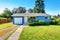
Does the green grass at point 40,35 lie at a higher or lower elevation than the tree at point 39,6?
lower

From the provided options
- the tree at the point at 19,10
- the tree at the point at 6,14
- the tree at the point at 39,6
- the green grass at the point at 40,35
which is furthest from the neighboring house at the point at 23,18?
the tree at the point at 19,10

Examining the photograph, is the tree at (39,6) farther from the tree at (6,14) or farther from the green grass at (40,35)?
the green grass at (40,35)

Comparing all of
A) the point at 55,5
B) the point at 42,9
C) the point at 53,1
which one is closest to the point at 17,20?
the point at 53,1

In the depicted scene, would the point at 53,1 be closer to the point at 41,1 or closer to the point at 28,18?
the point at 28,18

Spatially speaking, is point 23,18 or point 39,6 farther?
point 39,6

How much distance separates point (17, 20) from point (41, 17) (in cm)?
684

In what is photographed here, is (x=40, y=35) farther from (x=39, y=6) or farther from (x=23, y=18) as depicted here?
(x=39, y=6)

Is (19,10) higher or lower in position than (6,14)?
higher

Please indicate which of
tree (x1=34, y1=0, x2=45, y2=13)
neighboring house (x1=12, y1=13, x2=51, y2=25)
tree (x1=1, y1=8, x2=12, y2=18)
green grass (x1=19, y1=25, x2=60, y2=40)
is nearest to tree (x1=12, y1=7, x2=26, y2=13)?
tree (x1=1, y1=8, x2=12, y2=18)

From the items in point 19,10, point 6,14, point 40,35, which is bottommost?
point 6,14

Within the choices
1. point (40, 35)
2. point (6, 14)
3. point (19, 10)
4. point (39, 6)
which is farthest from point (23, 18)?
point (19, 10)

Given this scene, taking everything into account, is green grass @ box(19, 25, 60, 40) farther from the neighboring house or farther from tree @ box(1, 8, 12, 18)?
tree @ box(1, 8, 12, 18)

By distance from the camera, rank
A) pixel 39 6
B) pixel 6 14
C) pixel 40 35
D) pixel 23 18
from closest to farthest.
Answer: pixel 40 35 < pixel 23 18 < pixel 39 6 < pixel 6 14

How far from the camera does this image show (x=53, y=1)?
41969mm
